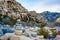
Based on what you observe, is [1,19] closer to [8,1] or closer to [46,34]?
[8,1]

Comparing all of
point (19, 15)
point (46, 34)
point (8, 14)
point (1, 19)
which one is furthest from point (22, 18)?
point (46, 34)

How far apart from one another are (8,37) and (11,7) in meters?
47.1

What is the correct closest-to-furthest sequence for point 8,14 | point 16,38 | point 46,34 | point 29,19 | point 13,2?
point 16,38 < point 46,34 < point 8,14 < point 29,19 < point 13,2

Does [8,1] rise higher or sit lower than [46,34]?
higher

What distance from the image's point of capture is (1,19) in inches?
2173

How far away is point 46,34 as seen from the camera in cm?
2555

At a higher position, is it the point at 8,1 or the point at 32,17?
the point at 8,1

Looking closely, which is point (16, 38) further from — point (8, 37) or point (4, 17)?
point (4, 17)

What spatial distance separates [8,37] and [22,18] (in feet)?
144

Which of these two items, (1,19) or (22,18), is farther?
(22,18)

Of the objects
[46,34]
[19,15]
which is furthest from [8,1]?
[46,34]

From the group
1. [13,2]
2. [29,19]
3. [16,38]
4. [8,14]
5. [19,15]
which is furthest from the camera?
[13,2]

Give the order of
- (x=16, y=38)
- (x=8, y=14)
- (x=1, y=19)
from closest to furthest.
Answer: (x=16, y=38)
(x=1, y=19)
(x=8, y=14)

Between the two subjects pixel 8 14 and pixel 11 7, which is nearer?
pixel 8 14
